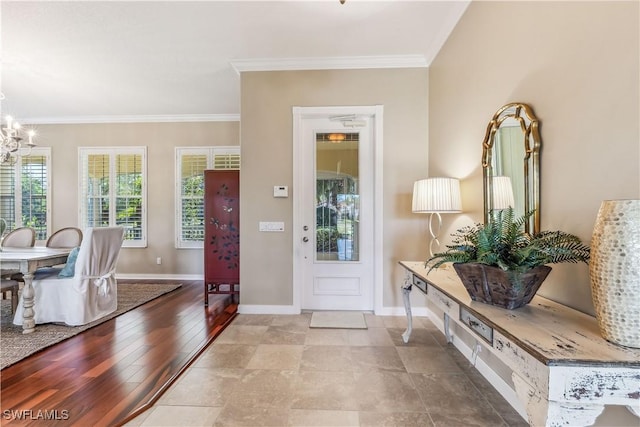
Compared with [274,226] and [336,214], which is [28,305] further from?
[336,214]

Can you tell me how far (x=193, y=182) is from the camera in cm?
485

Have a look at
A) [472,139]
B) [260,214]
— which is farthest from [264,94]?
[472,139]

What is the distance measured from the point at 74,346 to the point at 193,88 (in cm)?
326

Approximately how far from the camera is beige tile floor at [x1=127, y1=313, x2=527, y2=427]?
1516 mm

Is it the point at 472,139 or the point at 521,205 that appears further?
the point at 472,139

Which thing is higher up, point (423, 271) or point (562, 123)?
point (562, 123)

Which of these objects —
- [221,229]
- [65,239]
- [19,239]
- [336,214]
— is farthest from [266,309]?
[19,239]

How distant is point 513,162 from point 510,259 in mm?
763

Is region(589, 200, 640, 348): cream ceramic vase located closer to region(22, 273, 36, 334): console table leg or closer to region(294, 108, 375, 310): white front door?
region(294, 108, 375, 310): white front door

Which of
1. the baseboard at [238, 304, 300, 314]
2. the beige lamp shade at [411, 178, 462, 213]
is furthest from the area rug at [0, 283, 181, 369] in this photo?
the beige lamp shade at [411, 178, 462, 213]

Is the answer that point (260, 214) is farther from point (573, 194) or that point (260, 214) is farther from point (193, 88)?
point (573, 194)

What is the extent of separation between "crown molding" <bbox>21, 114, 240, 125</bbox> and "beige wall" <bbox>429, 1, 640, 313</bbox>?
410 centimetres

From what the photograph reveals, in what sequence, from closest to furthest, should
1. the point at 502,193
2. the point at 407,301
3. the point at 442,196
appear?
the point at 502,193 → the point at 442,196 → the point at 407,301

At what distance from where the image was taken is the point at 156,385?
1.82m
